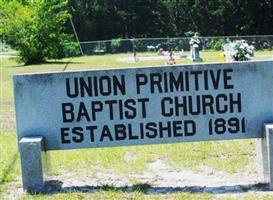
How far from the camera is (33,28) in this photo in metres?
39.9

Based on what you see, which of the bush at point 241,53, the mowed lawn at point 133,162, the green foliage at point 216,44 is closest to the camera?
the mowed lawn at point 133,162

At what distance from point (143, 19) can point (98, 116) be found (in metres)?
56.4

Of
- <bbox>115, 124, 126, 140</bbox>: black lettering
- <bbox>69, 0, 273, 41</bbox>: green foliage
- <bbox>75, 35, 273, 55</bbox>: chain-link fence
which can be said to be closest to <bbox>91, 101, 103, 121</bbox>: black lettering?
<bbox>115, 124, 126, 140</bbox>: black lettering

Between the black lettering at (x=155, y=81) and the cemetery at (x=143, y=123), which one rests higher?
the black lettering at (x=155, y=81)

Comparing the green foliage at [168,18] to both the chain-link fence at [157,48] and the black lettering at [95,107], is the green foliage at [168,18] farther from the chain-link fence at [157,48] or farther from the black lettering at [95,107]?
the black lettering at [95,107]

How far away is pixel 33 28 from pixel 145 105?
34517mm

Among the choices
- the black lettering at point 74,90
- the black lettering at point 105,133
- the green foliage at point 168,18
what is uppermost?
the black lettering at point 74,90

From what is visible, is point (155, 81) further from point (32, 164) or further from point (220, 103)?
point (32, 164)

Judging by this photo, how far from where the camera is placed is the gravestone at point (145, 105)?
6375 mm

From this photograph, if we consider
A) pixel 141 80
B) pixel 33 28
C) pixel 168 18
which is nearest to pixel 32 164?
pixel 141 80

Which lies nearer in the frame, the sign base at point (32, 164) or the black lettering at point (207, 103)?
the sign base at point (32, 164)

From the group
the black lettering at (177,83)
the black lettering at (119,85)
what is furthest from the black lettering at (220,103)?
the black lettering at (119,85)

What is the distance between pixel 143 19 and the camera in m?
62.2

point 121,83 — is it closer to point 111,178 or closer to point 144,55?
point 111,178
